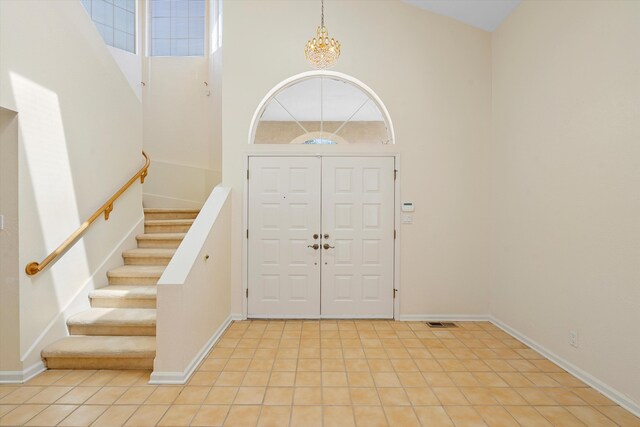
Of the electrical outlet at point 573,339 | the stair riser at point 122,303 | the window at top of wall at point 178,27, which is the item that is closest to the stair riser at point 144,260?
the stair riser at point 122,303

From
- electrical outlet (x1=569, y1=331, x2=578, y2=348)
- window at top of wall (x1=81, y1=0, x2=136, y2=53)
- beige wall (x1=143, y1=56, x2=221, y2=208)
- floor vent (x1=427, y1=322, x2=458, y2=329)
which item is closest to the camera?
electrical outlet (x1=569, y1=331, x2=578, y2=348)

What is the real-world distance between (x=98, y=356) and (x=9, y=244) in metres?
1.16

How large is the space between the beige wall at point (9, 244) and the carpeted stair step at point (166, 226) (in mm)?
1994

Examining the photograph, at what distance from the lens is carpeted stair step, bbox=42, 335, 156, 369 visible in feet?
9.70

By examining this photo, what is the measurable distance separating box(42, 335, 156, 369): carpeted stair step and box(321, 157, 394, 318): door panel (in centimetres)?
212

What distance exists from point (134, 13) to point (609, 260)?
25.1ft

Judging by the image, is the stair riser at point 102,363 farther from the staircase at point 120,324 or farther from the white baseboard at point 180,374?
the white baseboard at point 180,374

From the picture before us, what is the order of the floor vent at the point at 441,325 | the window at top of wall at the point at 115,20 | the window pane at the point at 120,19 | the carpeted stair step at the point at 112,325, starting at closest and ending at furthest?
the carpeted stair step at the point at 112,325 → the floor vent at the point at 441,325 → the window at top of wall at the point at 115,20 → the window pane at the point at 120,19

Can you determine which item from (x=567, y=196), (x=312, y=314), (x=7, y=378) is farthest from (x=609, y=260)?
(x=7, y=378)

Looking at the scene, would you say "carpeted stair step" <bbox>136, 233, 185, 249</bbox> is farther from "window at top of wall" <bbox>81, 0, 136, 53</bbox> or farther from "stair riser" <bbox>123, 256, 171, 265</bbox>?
"window at top of wall" <bbox>81, 0, 136, 53</bbox>

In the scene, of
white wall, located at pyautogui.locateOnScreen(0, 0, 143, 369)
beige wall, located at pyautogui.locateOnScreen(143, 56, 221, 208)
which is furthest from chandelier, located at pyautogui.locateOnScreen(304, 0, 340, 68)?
beige wall, located at pyautogui.locateOnScreen(143, 56, 221, 208)

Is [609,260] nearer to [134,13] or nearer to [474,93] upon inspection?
[474,93]

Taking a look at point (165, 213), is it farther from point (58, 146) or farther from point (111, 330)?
point (111, 330)

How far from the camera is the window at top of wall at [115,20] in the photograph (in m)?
5.66
